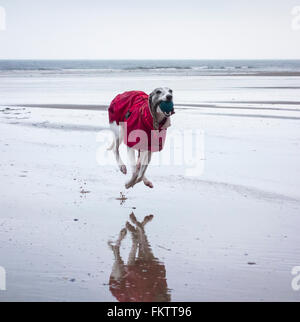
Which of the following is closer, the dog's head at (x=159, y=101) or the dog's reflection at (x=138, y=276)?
the dog's reflection at (x=138, y=276)

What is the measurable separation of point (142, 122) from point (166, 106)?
602 mm

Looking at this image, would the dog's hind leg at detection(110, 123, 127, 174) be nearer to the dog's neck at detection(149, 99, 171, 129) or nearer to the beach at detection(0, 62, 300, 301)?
the beach at detection(0, 62, 300, 301)

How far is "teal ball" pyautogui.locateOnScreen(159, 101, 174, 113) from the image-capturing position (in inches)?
247

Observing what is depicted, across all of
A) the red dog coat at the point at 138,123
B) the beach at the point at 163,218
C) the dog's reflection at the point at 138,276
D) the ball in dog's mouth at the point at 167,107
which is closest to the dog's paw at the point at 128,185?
the beach at the point at 163,218

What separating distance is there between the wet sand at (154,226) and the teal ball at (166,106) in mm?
1079

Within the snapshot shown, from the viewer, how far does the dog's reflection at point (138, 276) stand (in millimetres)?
4332

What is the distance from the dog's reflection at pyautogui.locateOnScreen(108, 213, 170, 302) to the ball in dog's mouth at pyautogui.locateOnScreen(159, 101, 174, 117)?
1.38 metres

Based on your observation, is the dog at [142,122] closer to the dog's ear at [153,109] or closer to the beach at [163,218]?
the dog's ear at [153,109]

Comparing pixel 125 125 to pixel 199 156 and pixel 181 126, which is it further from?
pixel 181 126

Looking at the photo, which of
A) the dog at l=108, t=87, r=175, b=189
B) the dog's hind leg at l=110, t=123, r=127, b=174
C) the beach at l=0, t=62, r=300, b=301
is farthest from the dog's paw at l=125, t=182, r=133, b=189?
the dog's hind leg at l=110, t=123, r=127, b=174

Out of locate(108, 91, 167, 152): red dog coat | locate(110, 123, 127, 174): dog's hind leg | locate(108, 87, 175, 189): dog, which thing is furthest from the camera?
locate(110, 123, 127, 174): dog's hind leg

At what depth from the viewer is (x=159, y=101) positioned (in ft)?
21.0

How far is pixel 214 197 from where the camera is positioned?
712 centimetres
